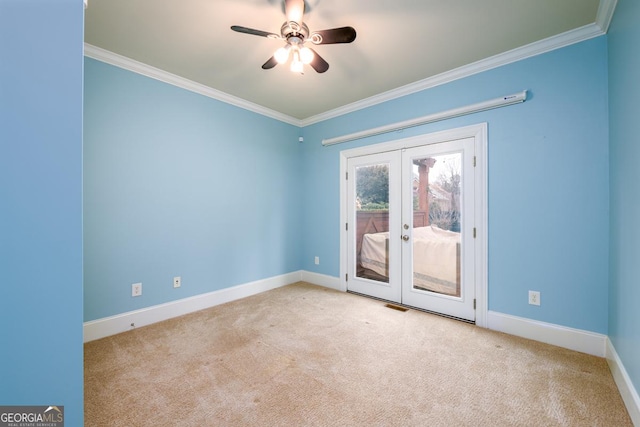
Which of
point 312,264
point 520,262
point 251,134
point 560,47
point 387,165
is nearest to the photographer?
point 560,47

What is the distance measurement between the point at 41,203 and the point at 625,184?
3059mm

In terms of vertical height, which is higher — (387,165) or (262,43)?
(262,43)

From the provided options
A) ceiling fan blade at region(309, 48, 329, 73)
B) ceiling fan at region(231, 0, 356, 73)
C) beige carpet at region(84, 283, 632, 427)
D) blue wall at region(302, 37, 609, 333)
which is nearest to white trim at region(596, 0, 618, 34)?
blue wall at region(302, 37, 609, 333)

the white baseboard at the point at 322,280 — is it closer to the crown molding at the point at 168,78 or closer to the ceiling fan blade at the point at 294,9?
the crown molding at the point at 168,78

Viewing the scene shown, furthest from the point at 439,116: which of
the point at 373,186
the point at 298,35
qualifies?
the point at 298,35

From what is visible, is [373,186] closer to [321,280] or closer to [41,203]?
[321,280]

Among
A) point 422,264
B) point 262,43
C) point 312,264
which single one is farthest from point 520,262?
point 262,43

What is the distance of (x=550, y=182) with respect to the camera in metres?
2.31

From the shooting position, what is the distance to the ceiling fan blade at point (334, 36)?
1826 millimetres

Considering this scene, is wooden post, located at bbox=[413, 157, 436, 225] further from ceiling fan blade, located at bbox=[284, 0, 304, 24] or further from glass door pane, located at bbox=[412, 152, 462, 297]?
ceiling fan blade, located at bbox=[284, 0, 304, 24]

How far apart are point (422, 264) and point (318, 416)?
83.2 inches

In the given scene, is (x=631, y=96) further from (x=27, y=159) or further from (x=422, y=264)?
(x=27, y=159)

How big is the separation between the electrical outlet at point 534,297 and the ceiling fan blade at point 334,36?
8.85ft

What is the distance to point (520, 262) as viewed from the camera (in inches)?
96.7
